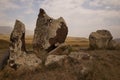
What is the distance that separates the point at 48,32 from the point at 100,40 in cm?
1154

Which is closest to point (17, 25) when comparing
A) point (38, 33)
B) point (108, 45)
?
point (38, 33)

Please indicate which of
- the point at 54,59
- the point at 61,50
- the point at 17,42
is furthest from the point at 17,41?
the point at 61,50

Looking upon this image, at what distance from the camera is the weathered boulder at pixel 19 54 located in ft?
79.8

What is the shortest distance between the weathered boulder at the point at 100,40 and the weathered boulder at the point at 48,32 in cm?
828

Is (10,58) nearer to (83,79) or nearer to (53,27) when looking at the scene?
(53,27)

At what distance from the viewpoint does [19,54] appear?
25312 mm

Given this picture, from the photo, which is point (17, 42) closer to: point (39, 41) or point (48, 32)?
point (39, 41)

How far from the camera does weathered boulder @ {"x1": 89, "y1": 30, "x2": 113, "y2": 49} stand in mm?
36500

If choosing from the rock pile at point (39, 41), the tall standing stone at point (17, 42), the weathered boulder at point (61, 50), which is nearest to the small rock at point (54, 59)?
the rock pile at point (39, 41)

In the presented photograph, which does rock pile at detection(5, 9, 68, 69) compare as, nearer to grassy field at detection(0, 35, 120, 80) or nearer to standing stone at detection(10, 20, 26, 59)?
standing stone at detection(10, 20, 26, 59)

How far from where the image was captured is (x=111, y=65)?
25547 mm

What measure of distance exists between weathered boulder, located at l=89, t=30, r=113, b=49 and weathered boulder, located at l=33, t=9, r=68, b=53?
8.28 metres

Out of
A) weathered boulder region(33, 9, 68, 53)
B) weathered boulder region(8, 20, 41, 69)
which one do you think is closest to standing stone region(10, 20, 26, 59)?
weathered boulder region(8, 20, 41, 69)

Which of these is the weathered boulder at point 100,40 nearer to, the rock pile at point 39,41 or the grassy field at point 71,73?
the rock pile at point 39,41
